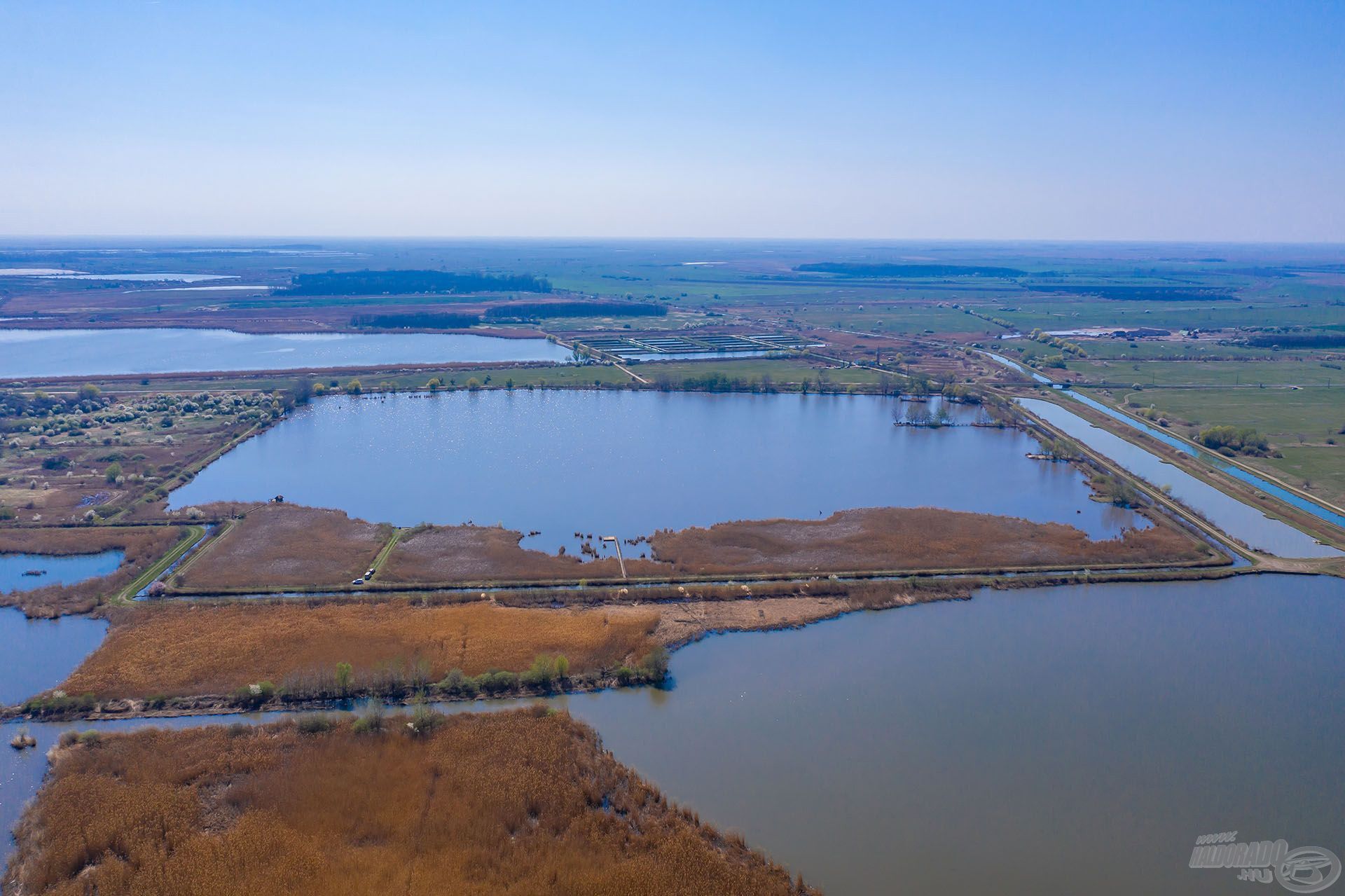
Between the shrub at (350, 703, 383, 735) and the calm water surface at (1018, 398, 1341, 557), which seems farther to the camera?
the calm water surface at (1018, 398, 1341, 557)

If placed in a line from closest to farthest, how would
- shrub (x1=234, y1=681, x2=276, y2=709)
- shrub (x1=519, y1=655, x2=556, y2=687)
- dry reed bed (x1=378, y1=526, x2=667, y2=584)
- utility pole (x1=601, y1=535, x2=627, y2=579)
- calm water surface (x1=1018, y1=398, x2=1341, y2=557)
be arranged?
1. shrub (x1=234, y1=681, x2=276, y2=709)
2. shrub (x1=519, y1=655, x2=556, y2=687)
3. dry reed bed (x1=378, y1=526, x2=667, y2=584)
4. utility pole (x1=601, y1=535, x2=627, y2=579)
5. calm water surface (x1=1018, y1=398, x2=1341, y2=557)

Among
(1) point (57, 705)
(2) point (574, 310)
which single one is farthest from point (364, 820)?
(2) point (574, 310)

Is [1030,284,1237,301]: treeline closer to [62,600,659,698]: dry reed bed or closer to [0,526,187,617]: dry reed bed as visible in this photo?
[62,600,659,698]: dry reed bed

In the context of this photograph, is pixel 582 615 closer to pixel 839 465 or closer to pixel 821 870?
pixel 821 870

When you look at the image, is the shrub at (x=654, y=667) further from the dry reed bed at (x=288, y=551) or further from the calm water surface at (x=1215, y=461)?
the calm water surface at (x=1215, y=461)

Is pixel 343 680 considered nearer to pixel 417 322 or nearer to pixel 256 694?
pixel 256 694

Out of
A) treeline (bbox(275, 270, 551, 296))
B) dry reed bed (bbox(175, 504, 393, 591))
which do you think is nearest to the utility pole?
dry reed bed (bbox(175, 504, 393, 591))

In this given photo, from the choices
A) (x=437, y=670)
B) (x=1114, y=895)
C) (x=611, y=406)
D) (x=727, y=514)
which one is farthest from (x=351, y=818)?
(x=611, y=406)
